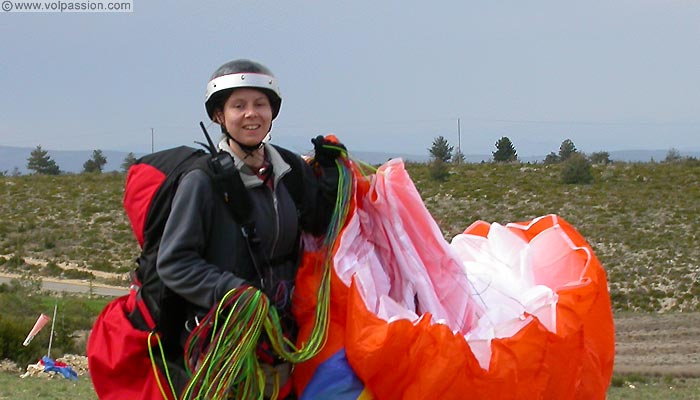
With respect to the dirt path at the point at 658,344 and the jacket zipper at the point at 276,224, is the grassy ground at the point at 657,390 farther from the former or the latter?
the jacket zipper at the point at 276,224

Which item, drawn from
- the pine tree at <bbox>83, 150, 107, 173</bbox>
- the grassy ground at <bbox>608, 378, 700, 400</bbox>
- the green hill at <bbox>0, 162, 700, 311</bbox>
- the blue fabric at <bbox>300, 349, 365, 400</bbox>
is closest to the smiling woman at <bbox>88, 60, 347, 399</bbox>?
the blue fabric at <bbox>300, 349, 365, 400</bbox>

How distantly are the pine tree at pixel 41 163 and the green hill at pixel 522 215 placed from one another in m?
9.84

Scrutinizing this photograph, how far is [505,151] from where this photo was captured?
49.7 meters

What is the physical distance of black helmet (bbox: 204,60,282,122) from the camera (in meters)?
3.04

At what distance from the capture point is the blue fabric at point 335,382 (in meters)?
3.08

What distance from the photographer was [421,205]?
355 cm

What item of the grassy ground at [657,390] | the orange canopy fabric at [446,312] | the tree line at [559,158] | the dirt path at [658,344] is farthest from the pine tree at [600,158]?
the orange canopy fabric at [446,312]

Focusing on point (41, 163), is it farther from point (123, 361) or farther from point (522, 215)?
point (123, 361)

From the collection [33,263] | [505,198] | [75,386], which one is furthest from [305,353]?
[505,198]

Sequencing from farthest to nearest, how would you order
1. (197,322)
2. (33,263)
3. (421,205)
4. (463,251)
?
(33,263), (463,251), (421,205), (197,322)

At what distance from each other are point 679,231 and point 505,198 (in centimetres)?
750

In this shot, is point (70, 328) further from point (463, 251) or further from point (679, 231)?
point (679, 231)

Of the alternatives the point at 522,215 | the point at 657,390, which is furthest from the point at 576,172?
the point at 657,390

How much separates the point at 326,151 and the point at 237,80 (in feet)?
1.72
